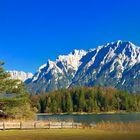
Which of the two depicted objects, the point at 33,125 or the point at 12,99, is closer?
the point at 33,125

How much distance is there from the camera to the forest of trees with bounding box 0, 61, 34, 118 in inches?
3238

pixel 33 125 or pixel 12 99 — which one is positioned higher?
pixel 12 99

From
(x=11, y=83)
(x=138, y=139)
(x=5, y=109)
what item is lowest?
(x=138, y=139)

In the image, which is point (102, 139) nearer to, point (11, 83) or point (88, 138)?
point (88, 138)

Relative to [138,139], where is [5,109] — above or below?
above

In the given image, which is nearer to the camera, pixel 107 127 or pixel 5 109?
pixel 107 127

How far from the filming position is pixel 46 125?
65375 mm

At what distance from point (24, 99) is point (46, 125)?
21900 millimetres

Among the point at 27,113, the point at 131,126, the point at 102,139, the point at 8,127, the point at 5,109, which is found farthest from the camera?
the point at 27,113

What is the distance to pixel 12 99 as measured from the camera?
83062mm

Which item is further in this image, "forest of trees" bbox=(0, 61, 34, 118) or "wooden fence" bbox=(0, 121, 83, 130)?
"forest of trees" bbox=(0, 61, 34, 118)

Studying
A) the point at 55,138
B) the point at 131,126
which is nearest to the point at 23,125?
the point at 55,138

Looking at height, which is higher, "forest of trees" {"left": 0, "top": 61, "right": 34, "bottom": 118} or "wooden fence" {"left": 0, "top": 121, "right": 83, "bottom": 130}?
"forest of trees" {"left": 0, "top": 61, "right": 34, "bottom": 118}

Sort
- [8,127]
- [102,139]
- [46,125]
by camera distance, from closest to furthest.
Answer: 1. [102,139]
2. [8,127]
3. [46,125]
